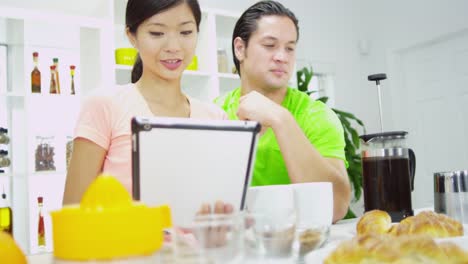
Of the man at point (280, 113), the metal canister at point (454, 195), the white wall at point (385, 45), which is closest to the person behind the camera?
the metal canister at point (454, 195)

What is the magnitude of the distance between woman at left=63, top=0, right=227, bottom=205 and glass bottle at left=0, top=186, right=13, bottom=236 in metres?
1.95

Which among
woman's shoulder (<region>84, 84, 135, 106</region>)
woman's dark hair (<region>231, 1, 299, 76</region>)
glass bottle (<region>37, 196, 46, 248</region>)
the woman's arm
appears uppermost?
woman's dark hair (<region>231, 1, 299, 76</region>)

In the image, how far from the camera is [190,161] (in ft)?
2.26

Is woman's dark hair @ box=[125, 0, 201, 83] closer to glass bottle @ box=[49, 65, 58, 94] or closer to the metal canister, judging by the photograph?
the metal canister

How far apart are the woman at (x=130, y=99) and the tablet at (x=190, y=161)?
0.32 meters

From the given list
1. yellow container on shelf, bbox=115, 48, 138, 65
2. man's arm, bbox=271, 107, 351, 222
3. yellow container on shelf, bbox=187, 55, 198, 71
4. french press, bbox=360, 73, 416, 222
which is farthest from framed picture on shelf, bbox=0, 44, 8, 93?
french press, bbox=360, 73, 416, 222

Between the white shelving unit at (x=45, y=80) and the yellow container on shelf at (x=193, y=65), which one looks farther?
the yellow container on shelf at (x=193, y=65)

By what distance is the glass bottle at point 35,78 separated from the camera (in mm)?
2834

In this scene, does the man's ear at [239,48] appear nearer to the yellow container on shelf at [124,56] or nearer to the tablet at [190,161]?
the tablet at [190,161]

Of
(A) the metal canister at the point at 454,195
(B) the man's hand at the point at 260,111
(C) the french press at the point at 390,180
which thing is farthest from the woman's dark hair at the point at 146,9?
(A) the metal canister at the point at 454,195

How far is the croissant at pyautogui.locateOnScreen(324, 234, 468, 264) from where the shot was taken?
1.90 feet

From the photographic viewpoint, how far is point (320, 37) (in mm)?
4625

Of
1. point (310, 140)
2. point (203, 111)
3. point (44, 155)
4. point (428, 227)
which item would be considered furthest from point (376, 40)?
point (428, 227)

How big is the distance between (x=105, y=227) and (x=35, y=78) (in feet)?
8.74
